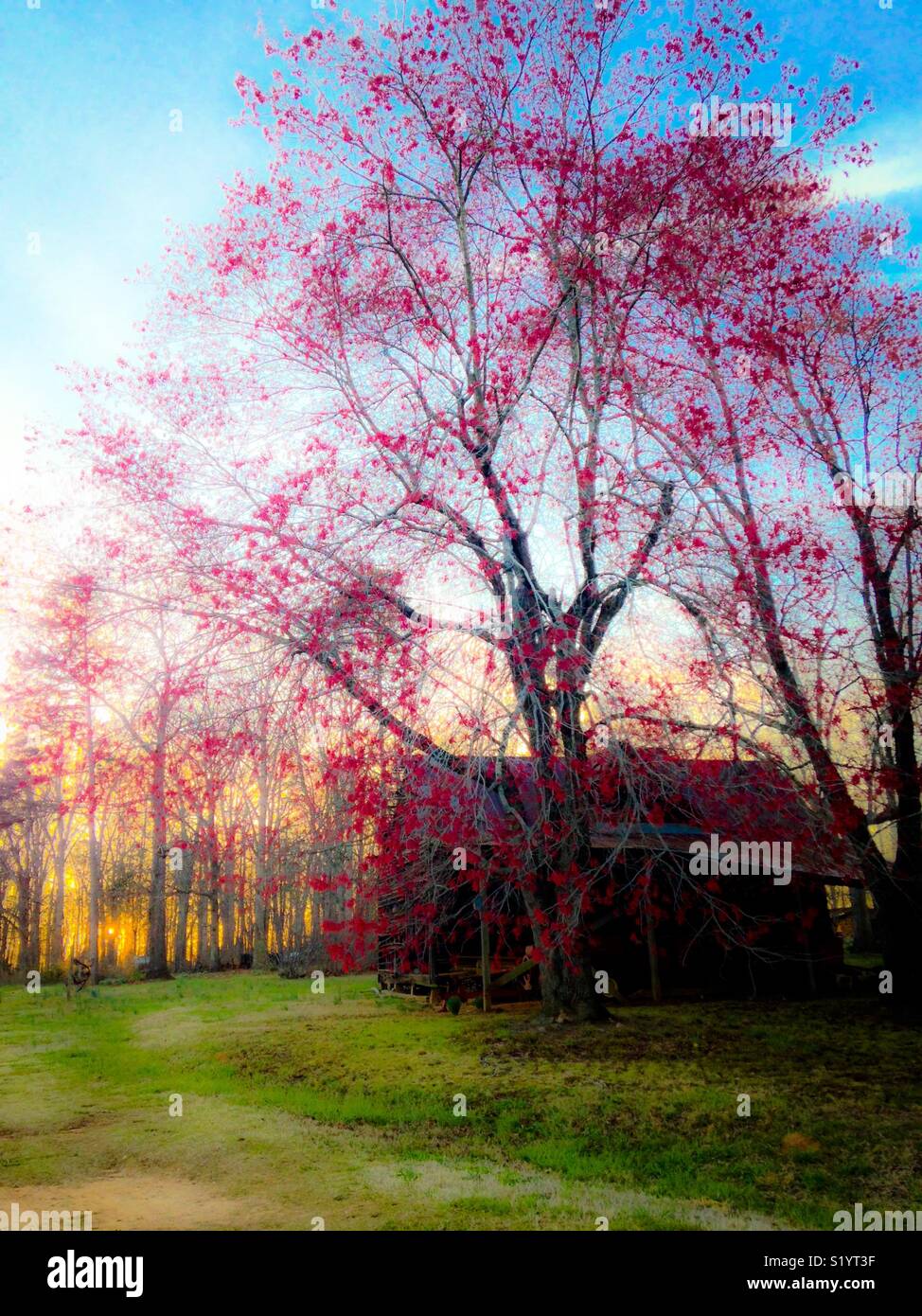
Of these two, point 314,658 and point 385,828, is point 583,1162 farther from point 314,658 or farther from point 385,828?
point 314,658

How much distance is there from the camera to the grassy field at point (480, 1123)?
530 cm

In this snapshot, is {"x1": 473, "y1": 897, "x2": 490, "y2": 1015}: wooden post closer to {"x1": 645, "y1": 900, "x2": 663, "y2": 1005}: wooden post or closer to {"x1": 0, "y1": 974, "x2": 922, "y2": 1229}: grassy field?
{"x1": 0, "y1": 974, "x2": 922, "y2": 1229}: grassy field

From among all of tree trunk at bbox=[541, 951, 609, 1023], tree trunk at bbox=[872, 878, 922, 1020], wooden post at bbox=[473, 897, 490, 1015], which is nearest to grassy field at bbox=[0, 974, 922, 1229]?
tree trunk at bbox=[541, 951, 609, 1023]

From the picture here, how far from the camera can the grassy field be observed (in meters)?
5.30

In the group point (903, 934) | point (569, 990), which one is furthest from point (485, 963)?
point (903, 934)

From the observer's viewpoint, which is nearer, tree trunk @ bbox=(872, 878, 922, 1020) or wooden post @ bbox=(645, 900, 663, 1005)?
tree trunk @ bbox=(872, 878, 922, 1020)

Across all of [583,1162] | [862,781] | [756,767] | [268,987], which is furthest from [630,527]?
[268,987]

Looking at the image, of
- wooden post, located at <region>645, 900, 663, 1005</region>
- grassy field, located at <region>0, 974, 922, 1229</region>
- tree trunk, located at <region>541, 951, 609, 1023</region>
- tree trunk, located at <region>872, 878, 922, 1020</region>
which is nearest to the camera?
grassy field, located at <region>0, 974, 922, 1229</region>

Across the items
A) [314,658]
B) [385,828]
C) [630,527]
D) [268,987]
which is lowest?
[268,987]

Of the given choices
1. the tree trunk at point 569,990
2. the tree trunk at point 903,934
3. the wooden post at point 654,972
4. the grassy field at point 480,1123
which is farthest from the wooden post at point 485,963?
the tree trunk at point 903,934

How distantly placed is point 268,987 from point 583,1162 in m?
16.1

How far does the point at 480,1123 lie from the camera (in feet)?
23.7
